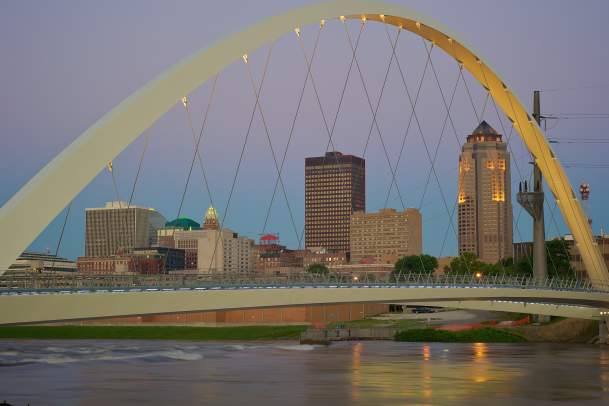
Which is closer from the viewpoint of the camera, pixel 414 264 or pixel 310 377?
pixel 310 377

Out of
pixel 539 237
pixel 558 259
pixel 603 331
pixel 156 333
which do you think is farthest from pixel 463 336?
pixel 156 333

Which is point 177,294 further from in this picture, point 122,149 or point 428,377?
point 428,377

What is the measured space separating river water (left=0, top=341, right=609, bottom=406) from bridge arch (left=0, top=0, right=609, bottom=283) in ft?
17.0

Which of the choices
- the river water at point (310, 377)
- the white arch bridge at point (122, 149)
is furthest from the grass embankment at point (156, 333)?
the white arch bridge at point (122, 149)

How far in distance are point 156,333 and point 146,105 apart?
52.9 m

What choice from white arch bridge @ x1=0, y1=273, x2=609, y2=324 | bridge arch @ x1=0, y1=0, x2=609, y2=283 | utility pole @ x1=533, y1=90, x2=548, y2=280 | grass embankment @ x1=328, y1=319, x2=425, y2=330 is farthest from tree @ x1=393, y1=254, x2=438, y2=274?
white arch bridge @ x1=0, y1=273, x2=609, y2=324

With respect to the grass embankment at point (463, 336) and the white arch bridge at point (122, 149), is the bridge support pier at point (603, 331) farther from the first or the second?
the white arch bridge at point (122, 149)

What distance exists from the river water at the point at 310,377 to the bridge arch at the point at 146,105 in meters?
5.19

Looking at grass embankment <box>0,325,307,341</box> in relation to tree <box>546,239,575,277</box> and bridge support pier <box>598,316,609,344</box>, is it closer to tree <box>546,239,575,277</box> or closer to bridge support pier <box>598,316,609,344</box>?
tree <box>546,239,575,277</box>

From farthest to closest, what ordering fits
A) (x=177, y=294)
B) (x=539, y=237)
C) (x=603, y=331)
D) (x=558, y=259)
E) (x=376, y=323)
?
(x=376, y=323), (x=558, y=259), (x=539, y=237), (x=603, y=331), (x=177, y=294)

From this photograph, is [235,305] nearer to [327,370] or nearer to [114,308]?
[114,308]

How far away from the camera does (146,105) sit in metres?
31.8

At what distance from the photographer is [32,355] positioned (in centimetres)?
5275

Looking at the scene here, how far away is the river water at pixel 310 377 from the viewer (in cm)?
2747
